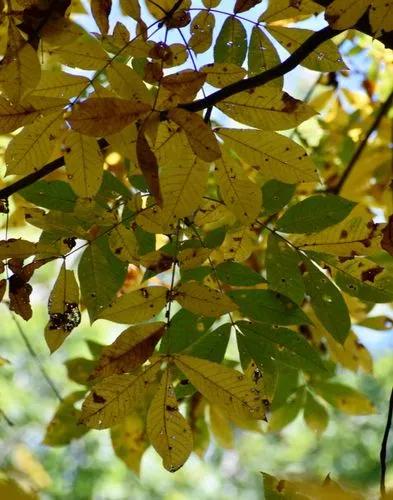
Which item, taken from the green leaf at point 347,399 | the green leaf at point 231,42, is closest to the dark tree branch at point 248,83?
the green leaf at point 231,42

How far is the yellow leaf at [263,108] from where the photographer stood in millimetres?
1076

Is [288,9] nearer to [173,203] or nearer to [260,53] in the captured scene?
[260,53]

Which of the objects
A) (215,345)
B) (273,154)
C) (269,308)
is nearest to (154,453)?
(215,345)

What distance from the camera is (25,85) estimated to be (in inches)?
37.8

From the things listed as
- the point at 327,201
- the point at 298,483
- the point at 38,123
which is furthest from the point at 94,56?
the point at 298,483

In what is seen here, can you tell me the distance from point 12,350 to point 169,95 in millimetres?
6805

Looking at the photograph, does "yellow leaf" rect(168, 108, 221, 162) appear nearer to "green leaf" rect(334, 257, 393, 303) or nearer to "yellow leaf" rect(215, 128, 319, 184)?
"yellow leaf" rect(215, 128, 319, 184)

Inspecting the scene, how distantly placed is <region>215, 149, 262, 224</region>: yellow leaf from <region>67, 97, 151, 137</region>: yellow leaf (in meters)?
0.26

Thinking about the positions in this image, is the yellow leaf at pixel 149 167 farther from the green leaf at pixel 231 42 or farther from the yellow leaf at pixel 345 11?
the green leaf at pixel 231 42

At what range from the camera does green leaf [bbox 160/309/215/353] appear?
1202 millimetres

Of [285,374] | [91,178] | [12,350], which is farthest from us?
[12,350]

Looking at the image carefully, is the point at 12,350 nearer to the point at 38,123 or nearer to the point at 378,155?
the point at 378,155

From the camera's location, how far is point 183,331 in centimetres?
123

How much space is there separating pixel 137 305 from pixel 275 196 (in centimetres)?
37
